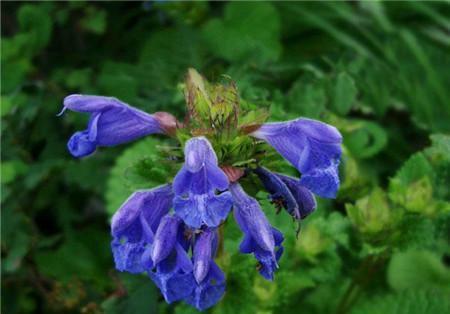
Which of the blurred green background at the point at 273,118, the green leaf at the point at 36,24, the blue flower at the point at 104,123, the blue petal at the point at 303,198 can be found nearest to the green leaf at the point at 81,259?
the blurred green background at the point at 273,118

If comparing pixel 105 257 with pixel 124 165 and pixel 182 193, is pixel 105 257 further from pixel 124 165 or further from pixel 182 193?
pixel 182 193

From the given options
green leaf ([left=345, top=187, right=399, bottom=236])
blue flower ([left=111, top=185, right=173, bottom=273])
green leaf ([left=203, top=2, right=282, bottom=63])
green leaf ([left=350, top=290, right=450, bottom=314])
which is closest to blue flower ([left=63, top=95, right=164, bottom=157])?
blue flower ([left=111, top=185, right=173, bottom=273])

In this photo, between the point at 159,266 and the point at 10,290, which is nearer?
the point at 159,266

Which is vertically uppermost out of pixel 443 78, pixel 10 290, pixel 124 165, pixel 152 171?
pixel 152 171

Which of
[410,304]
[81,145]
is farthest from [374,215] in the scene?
[81,145]

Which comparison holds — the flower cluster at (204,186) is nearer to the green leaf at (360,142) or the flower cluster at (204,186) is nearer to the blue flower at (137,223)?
the blue flower at (137,223)

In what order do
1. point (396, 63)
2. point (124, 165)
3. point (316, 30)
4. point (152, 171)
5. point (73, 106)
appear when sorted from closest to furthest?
point (73, 106)
point (152, 171)
point (124, 165)
point (396, 63)
point (316, 30)

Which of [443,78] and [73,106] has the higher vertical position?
[73,106]

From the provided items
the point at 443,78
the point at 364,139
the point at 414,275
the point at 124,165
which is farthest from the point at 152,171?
the point at 443,78
